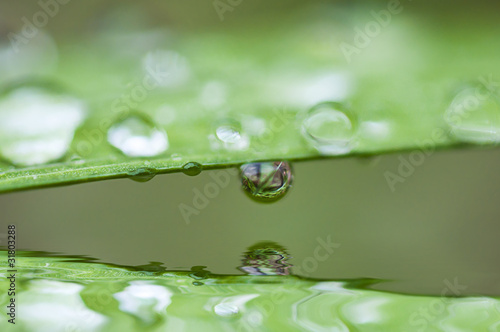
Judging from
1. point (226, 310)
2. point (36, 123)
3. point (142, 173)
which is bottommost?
point (226, 310)

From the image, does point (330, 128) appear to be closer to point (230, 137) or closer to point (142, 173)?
point (230, 137)

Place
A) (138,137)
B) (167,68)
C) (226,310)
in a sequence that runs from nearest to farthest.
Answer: (226,310), (138,137), (167,68)

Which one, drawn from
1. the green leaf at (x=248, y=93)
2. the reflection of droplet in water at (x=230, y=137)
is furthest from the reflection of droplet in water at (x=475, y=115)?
the reflection of droplet in water at (x=230, y=137)

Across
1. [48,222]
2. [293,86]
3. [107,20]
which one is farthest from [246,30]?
[48,222]

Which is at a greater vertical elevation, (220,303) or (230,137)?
(230,137)

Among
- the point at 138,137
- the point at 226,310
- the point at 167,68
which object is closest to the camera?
the point at 226,310

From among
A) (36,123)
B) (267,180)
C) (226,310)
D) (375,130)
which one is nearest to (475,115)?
(375,130)

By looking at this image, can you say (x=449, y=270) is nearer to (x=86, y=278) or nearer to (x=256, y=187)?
(x=256, y=187)

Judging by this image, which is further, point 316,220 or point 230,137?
point 316,220
